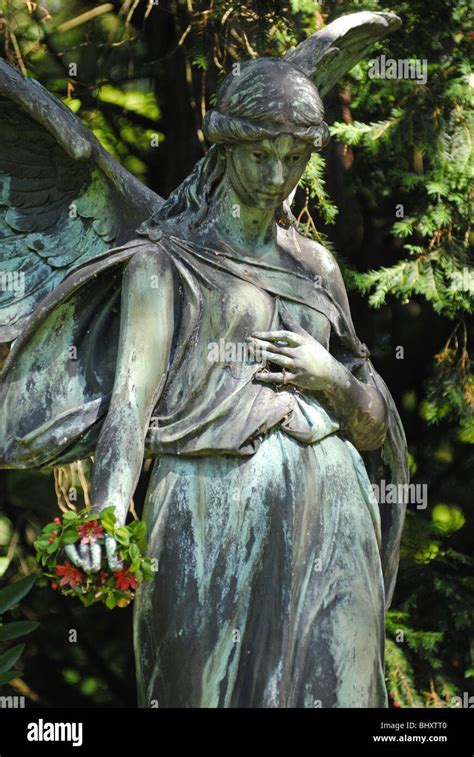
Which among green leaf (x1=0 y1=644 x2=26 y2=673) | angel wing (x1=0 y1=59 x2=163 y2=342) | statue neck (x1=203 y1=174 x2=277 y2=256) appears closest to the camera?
statue neck (x1=203 y1=174 x2=277 y2=256)

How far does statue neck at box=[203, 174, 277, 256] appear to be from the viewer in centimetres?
415

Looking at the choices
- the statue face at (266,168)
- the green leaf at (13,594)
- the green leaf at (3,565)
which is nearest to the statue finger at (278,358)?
the statue face at (266,168)

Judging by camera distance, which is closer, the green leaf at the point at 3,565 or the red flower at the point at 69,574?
the red flower at the point at 69,574

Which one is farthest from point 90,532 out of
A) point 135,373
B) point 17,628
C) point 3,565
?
point 3,565

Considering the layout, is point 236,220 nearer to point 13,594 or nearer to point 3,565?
point 13,594

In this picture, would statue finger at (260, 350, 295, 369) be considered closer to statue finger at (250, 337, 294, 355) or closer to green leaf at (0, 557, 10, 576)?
statue finger at (250, 337, 294, 355)

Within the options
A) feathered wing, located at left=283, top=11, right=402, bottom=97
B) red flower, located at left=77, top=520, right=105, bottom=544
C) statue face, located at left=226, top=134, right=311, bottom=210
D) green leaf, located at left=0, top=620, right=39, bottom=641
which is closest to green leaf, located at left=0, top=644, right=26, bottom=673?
green leaf, located at left=0, top=620, right=39, bottom=641

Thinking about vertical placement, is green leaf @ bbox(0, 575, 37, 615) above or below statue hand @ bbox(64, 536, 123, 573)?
below

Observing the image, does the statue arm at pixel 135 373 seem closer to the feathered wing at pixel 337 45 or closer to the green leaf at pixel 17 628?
the feathered wing at pixel 337 45

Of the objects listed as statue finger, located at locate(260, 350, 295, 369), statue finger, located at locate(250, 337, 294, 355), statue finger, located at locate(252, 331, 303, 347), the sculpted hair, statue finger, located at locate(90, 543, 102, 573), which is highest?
the sculpted hair

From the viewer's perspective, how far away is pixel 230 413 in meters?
3.97

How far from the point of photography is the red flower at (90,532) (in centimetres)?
370

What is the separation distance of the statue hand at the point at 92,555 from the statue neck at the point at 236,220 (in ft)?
2.85

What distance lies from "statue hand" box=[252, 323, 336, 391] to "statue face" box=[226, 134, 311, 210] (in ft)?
1.05
